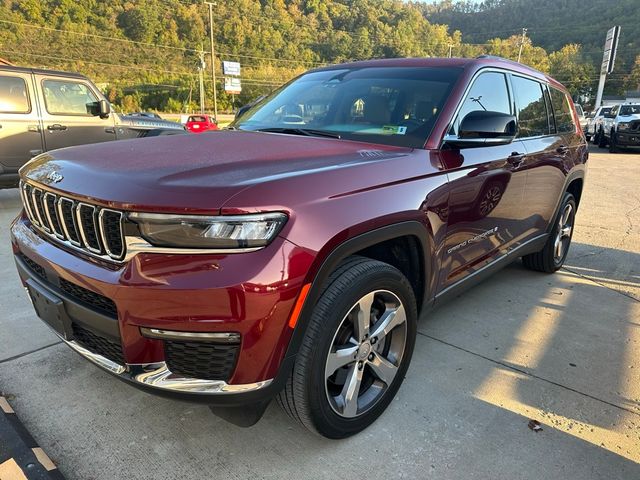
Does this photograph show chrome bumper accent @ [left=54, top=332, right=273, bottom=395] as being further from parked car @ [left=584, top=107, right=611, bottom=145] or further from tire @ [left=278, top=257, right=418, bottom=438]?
parked car @ [left=584, top=107, right=611, bottom=145]

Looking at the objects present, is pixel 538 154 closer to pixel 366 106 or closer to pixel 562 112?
pixel 562 112

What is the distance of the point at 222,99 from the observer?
8556 centimetres

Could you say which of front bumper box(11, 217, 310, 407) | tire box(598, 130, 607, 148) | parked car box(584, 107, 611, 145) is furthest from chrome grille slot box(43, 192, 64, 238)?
parked car box(584, 107, 611, 145)

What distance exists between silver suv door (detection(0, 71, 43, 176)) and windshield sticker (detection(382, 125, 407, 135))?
6.53 m

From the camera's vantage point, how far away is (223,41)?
89812 millimetres

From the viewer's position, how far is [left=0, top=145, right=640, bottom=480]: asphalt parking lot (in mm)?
2111

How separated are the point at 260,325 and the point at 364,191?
0.76 meters

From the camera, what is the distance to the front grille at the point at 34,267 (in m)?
2.15

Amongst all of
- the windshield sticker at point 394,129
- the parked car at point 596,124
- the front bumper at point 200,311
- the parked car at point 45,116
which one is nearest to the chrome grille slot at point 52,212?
the front bumper at point 200,311

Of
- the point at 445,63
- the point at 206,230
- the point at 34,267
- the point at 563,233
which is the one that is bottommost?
the point at 563,233

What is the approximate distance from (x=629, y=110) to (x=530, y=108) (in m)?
18.1

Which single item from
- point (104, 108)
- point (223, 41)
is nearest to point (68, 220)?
point (104, 108)

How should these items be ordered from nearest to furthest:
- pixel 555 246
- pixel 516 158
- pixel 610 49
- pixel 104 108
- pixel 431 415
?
pixel 431 415, pixel 516 158, pixel 555 246, pixel 104 108, pixel 610 49

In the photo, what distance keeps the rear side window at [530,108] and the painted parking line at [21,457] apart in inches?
135
